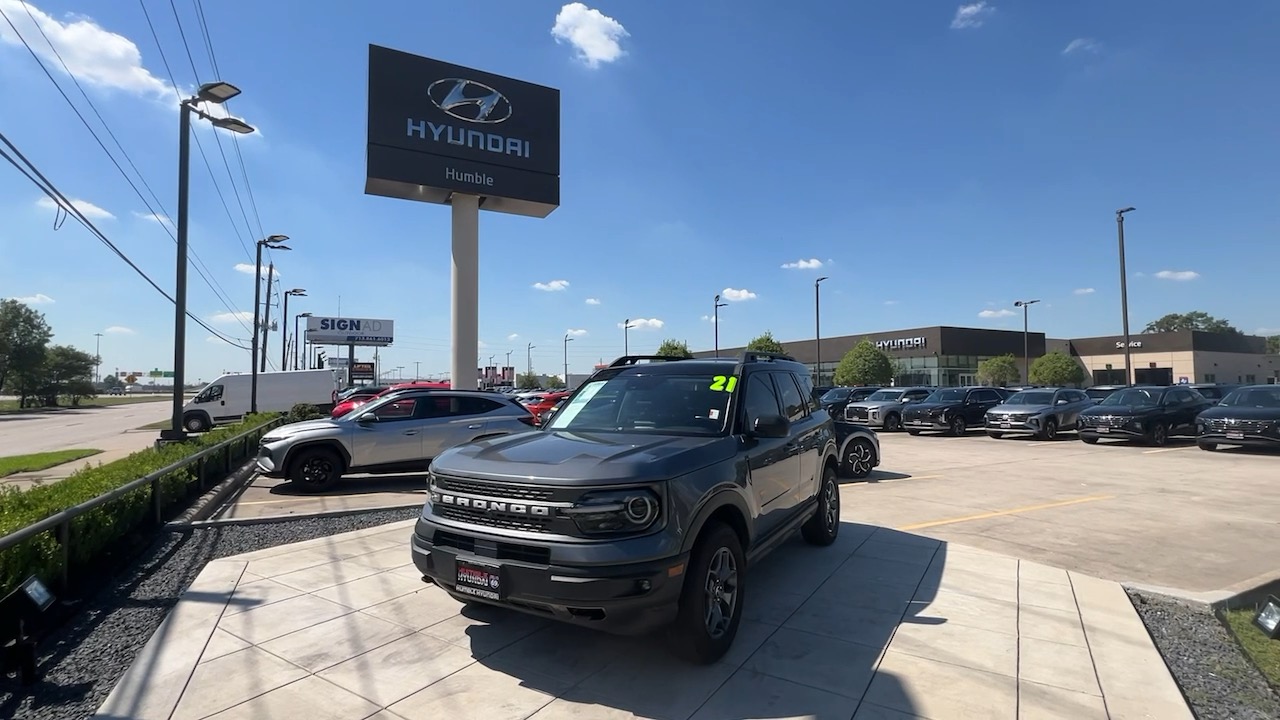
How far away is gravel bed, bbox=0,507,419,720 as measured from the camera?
3.52 m

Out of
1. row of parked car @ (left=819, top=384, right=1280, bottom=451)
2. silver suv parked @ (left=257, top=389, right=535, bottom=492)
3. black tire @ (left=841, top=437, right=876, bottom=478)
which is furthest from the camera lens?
row of parked car @ (left=819, top=384, right=1280, bottom=451)

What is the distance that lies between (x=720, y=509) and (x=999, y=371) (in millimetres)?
66206

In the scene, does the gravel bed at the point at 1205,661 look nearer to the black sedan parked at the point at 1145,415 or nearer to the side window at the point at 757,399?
the side window at the point at 757,399

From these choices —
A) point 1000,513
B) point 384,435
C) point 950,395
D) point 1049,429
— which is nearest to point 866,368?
point 950,395

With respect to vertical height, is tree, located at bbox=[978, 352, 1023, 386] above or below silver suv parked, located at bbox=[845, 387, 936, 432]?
above

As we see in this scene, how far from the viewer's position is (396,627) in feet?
14.5

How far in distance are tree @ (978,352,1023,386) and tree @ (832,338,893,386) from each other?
1104 centimetres

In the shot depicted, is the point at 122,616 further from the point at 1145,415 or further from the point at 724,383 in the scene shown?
the point at 1145,415

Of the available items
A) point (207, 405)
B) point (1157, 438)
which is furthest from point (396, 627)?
point (207, 405)

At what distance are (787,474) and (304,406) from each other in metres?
27.2

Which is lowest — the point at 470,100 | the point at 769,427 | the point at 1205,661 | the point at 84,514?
the point at 1205,661

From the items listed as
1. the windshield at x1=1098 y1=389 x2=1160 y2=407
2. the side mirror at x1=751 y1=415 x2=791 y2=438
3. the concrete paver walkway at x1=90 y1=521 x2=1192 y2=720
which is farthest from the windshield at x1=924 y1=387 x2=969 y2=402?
the side mirror at x1=751 y1=415 x2=791 y2=438

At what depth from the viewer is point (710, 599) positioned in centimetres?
382

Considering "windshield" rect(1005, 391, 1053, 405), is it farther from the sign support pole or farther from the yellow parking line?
the sign support pole
